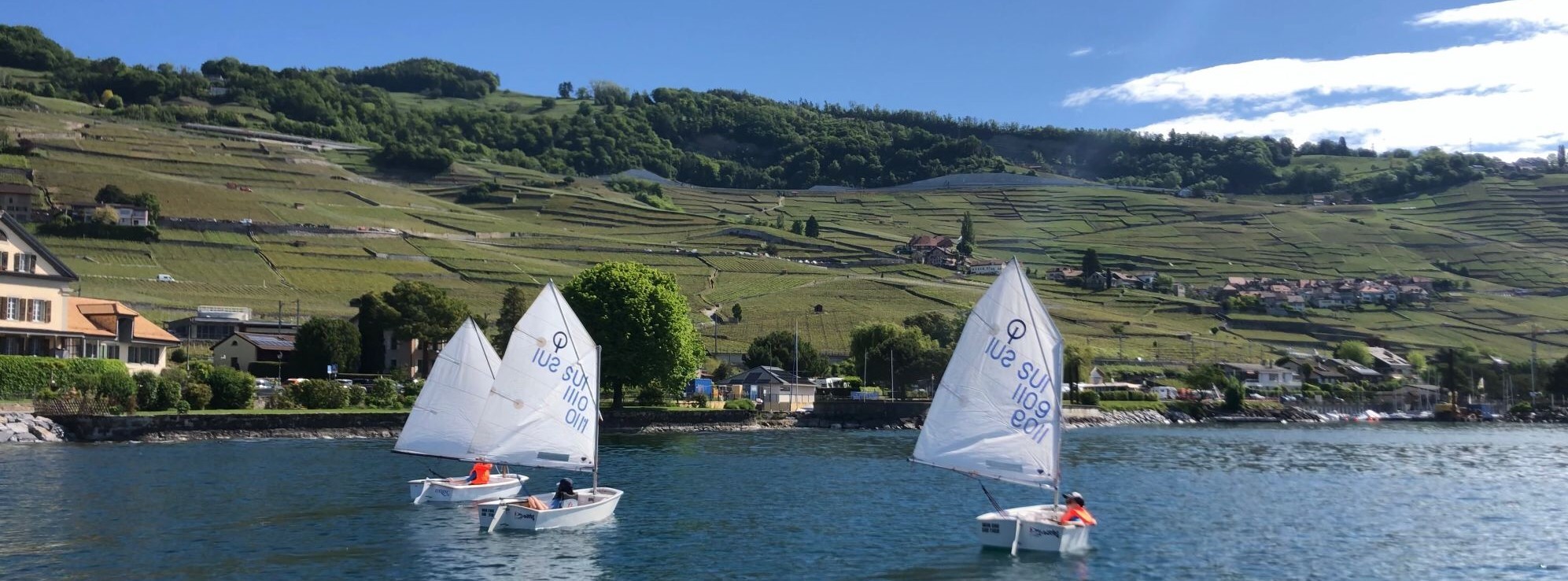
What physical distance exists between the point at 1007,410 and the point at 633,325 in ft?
186

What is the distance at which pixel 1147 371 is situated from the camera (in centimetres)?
14725

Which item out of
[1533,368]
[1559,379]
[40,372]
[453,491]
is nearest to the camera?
[453,491]

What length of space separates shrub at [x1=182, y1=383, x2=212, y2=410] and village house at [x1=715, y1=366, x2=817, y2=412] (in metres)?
43.1

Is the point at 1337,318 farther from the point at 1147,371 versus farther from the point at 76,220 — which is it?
the point at 76,220

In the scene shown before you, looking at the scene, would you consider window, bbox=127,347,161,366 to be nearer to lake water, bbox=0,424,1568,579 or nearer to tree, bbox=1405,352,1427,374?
lake water, bbox=0,424,1568,579

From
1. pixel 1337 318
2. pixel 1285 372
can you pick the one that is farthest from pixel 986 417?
pixel 1337 318

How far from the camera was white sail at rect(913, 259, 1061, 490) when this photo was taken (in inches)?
1366

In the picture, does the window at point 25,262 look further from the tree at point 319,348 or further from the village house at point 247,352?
the village house at point 247,352

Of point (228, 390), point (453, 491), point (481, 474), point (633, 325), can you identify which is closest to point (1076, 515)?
point (481, 474)

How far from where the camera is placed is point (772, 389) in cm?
11231

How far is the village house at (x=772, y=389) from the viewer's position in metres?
110

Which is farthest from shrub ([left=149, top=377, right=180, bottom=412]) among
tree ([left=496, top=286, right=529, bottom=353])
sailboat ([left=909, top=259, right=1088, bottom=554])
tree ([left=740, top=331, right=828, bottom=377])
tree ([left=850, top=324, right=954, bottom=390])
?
tree ([left=850, top=324, right=954, bottom=390])

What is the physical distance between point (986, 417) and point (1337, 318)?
172592mm

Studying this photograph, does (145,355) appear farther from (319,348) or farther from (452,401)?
(452,401)
